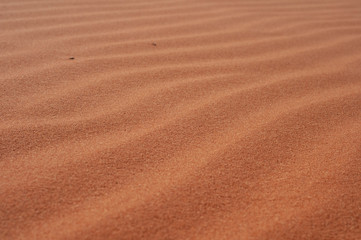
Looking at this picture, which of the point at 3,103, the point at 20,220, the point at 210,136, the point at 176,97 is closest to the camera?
the point at 20,220

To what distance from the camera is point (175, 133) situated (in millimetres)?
1153

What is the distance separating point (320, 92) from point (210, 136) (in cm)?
68

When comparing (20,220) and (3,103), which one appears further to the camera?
(3,103)

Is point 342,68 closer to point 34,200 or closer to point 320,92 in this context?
point 320,92

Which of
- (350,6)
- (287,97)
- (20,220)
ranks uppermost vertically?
(350,6)

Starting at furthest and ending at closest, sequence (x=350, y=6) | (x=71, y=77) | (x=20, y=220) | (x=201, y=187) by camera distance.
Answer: (x=350, y=6)
(x=71, y=77)
(x=201, y=187)
(x=20, y=220)

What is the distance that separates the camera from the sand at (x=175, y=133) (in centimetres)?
86

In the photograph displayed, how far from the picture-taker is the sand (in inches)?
33.7

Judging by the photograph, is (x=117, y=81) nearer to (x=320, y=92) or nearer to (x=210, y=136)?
(x=210, y=136)

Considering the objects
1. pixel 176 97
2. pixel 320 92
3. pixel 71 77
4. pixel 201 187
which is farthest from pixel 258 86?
pixel 71 77

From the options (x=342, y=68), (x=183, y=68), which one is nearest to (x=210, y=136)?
(x=183, y=68)

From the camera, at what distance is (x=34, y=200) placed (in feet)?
2.86

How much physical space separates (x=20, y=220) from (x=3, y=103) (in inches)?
24.2

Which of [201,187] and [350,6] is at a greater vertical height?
[350,6]
